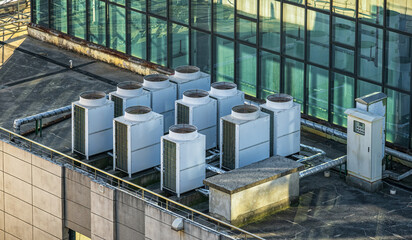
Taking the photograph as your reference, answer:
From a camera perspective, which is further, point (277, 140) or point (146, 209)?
point (277, 140)

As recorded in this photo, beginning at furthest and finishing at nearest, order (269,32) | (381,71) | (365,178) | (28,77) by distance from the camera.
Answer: (28,77), (269,32), (381,71), (365,178)

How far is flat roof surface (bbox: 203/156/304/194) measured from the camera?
39531mm

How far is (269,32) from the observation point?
4988 cm

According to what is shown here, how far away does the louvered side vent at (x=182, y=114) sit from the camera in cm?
4444

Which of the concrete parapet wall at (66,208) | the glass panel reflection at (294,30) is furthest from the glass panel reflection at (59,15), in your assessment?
the glass panel reflection at (294,30)

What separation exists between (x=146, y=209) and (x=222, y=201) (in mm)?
2776

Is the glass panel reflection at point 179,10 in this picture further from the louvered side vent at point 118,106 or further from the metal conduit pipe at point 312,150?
the metal conduit pipe at point 312,150

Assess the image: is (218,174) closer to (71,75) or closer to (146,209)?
(146,209)

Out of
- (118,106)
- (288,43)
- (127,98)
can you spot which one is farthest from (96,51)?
(127,98)

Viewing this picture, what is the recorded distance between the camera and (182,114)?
44.6 m

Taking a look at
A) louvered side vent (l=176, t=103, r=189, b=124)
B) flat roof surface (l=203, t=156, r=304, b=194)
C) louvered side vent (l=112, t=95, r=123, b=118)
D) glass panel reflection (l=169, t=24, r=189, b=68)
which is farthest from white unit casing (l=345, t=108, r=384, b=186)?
glass panel reflection (l=169, t=24, r=189, b=68)

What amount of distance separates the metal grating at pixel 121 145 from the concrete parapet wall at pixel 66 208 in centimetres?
115

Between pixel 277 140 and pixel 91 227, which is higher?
pixel 277 140

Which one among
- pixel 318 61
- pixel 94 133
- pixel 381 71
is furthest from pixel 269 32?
pixel 94 133
